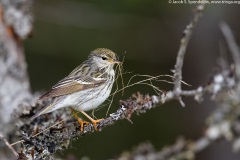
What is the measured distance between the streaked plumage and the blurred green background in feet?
9.92

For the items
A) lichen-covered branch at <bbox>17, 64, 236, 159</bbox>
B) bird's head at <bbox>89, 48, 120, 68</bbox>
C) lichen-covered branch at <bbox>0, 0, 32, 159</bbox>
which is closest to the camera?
lichen-covered branch at <bbox>17, 64, 236, 159</bbox>

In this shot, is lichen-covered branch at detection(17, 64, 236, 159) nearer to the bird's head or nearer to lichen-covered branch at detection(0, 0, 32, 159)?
the bird's head

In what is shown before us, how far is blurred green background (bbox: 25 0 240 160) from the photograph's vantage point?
1005cm

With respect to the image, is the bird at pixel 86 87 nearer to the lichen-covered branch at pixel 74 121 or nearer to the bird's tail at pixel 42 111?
the bird's tail at pixel 42 111

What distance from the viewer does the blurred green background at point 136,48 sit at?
1005cm

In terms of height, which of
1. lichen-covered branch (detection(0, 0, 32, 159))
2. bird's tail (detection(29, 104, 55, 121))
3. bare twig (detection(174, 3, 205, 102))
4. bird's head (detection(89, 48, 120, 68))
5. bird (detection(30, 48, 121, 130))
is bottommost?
bare twig (detection(174, 3, 205, 102))

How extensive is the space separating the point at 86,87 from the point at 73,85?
14 cm

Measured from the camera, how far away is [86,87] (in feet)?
21.0

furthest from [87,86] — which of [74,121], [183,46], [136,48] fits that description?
[136,48]

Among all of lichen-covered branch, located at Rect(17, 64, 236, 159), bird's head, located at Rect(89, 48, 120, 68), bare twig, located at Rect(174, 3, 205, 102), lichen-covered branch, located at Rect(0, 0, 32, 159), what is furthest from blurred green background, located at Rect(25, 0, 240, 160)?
bare twig, located at Rect(174, 3, 205, 102)

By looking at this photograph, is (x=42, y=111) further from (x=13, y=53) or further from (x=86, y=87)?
(x=13, y=53)

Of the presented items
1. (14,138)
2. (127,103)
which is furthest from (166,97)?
(14,138)

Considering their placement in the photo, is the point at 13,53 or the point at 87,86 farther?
the point at 13,53

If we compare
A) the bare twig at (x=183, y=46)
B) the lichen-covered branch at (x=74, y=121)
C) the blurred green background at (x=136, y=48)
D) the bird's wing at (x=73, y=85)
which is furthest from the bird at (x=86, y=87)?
the blurred green background at (x=136, y=48)
